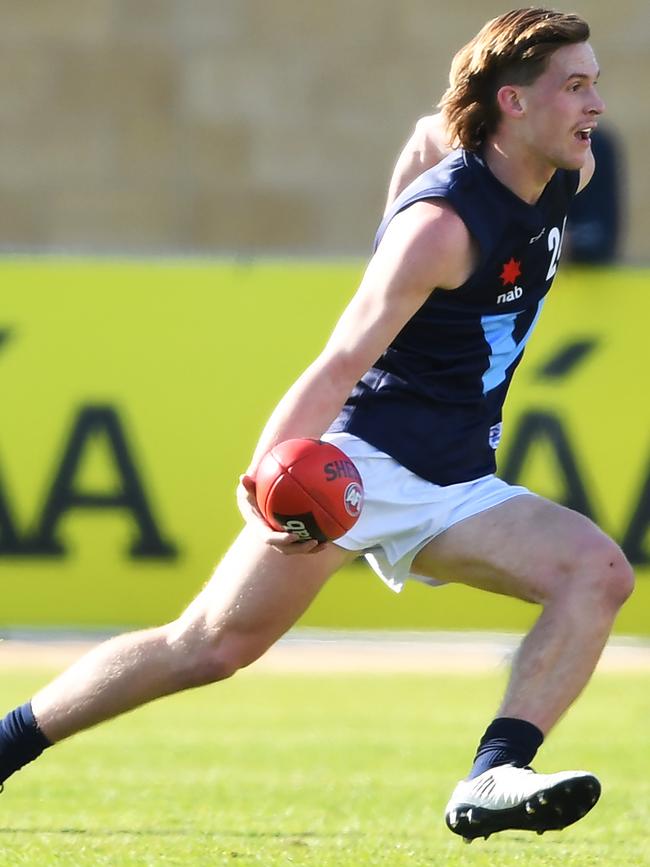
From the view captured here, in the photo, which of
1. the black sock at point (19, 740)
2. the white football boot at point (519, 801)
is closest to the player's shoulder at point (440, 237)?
the white football boot at point (519, 801)

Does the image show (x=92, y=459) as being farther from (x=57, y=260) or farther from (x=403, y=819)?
(x=403, y=819)

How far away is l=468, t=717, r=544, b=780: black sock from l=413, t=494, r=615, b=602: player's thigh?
328 millimetres

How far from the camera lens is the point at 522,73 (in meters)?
4.83

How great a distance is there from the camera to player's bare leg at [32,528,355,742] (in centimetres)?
482

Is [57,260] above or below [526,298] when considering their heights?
below

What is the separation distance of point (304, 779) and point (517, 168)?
→ 113 inches

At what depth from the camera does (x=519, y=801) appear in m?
4.39

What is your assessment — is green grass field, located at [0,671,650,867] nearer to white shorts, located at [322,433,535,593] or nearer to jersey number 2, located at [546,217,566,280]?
white shorts, located at [322,433,535,593]

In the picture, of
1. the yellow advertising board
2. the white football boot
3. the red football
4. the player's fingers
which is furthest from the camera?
the yellow advertising board

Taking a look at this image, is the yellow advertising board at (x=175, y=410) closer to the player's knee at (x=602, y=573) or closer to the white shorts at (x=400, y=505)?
the white shorts at (x=400, y=505)

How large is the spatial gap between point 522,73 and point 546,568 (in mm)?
1244

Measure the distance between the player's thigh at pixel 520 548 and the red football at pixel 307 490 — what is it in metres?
0.40

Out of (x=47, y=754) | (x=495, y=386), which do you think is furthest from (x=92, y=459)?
(x=495, y=386)

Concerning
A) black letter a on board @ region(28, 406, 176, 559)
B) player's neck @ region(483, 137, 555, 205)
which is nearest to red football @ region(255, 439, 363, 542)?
player's neck @ region(483, 137, 555, 205)
